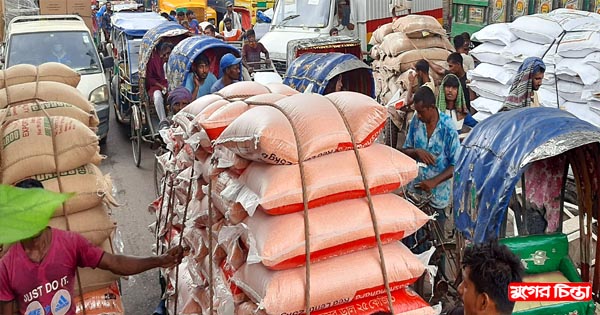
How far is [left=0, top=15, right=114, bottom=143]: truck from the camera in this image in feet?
31.3

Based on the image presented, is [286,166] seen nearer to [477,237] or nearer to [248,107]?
[248,107]

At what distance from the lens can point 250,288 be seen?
2896 mm

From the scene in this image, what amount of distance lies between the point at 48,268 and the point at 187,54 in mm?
5170

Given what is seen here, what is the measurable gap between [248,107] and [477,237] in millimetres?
1368

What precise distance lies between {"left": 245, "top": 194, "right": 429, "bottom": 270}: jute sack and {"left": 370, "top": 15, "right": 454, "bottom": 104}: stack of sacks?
19.0 feet

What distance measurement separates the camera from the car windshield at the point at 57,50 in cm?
967

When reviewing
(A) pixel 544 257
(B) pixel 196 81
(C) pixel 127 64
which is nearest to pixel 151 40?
(C) pixel 127 64

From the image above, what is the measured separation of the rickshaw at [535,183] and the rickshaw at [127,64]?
22.0 feet

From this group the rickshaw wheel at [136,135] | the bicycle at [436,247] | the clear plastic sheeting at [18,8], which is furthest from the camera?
the clear plastic sheeting at [18,8]

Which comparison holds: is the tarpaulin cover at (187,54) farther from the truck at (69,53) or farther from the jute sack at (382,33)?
the jute sack at (382,33)

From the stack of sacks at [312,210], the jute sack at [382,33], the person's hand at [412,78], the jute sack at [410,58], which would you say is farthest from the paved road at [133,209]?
the jute sack at [382,33]

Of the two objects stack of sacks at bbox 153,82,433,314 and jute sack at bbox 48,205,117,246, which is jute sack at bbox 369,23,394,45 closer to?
jute sack at bbox 48,205,117,246

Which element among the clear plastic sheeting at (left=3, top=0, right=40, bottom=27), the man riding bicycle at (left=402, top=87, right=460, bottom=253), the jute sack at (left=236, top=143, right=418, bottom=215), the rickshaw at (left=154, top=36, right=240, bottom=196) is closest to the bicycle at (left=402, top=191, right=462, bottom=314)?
the man riding bicycle at (left=402, top=87, right=460, bottom=253)

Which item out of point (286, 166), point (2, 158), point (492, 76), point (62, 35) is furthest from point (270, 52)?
point (286, 166)
